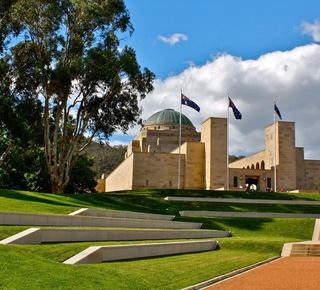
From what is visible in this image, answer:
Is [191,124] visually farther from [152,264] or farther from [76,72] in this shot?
[152,264]

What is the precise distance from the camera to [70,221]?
16422 millimetres

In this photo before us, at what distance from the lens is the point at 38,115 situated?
1206 inches

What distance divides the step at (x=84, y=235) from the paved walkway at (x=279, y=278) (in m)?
4.68

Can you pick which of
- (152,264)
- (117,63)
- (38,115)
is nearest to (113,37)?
(117,63)

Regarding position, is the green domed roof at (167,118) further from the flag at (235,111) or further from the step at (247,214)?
the step at (247,214)

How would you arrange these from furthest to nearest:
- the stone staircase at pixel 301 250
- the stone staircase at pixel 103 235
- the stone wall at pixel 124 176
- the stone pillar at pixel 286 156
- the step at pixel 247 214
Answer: the stone wall at pixel 124 176, the stone pillar at pixel 286 156, the step at pixel 247 214, the stone staircase at pixel 301 250, the stone staircase at pixel 103 235

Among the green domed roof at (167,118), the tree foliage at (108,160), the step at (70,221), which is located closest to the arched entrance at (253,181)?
the green domed roof at (167,118)

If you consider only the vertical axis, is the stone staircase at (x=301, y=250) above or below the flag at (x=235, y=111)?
below

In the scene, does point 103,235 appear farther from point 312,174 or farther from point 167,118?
point 167,118

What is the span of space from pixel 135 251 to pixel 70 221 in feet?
13.8

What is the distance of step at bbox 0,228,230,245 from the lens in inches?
478

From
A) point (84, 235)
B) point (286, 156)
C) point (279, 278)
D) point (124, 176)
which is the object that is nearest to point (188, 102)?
point (286, 156)

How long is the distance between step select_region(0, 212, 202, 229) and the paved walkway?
6.62m

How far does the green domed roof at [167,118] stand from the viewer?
63.0 meters
